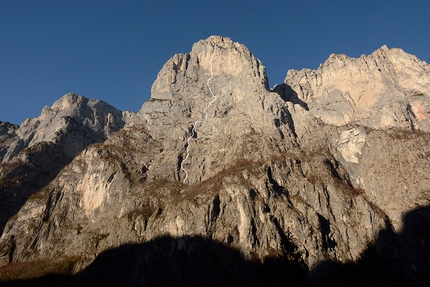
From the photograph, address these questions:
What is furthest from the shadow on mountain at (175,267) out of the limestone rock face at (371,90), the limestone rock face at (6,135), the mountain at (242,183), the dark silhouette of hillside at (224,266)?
the limestone rock face at (6,135)

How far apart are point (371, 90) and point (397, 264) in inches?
2670

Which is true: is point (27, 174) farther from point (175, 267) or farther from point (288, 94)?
point (288, 94)

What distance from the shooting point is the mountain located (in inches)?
2603

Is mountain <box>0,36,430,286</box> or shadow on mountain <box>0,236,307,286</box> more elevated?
mountain <box>0,36,430,286</box>

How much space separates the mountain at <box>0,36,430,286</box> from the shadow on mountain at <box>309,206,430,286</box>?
28 cm

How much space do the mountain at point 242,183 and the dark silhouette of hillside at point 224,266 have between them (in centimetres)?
27

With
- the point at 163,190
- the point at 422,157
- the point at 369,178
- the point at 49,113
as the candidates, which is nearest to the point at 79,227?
the point at 163,190

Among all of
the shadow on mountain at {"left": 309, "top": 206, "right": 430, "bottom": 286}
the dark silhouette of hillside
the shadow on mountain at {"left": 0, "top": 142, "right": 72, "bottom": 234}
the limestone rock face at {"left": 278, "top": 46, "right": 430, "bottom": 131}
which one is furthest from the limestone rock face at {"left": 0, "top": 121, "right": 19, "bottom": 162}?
the shadow on mountain at {"left": 309, "top": 206, "right": 430, "bottom": 286}

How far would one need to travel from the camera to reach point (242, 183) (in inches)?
3051

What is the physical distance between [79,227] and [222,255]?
41.4m

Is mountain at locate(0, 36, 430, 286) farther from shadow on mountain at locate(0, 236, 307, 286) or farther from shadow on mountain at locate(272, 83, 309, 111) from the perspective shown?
shadow on mountain at locate(272, 83, 309, 111)

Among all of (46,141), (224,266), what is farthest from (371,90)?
(46,141)

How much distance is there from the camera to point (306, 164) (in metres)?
85.3

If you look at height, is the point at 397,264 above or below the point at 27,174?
below
